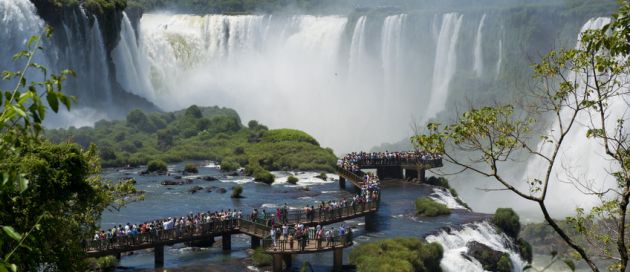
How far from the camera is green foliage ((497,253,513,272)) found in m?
30.2

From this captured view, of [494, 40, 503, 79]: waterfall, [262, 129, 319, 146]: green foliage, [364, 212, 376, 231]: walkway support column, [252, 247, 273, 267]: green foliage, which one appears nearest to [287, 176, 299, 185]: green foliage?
[364, 212, 376, 231]: walkway support column

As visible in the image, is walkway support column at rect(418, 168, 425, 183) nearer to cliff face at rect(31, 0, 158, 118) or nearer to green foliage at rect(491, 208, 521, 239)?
green foliage at rect(491, 208, 521, 239)

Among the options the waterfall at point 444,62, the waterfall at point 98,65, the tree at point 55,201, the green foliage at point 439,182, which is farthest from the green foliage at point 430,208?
the waterfall at point 98,65

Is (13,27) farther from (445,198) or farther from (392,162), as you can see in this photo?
(445,198)

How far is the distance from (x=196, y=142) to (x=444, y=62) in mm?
27909

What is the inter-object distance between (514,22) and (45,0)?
41470mm

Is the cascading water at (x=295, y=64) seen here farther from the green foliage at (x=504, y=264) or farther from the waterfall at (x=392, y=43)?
the green foliage at (x=504, y=264)

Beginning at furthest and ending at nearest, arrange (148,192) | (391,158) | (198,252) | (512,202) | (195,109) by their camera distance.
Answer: (195,109), (512,202), (391,158), (148,192), (198,252)

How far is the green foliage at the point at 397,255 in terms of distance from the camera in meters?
26.4

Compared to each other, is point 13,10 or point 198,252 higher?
point 13,10

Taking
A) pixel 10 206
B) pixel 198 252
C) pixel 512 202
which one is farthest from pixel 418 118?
pixel 10 206

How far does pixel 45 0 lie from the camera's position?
61.7 m

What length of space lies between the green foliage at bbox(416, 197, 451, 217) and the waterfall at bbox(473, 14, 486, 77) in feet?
127

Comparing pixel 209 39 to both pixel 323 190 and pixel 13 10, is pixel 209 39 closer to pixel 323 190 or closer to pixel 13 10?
pixel 13 10
